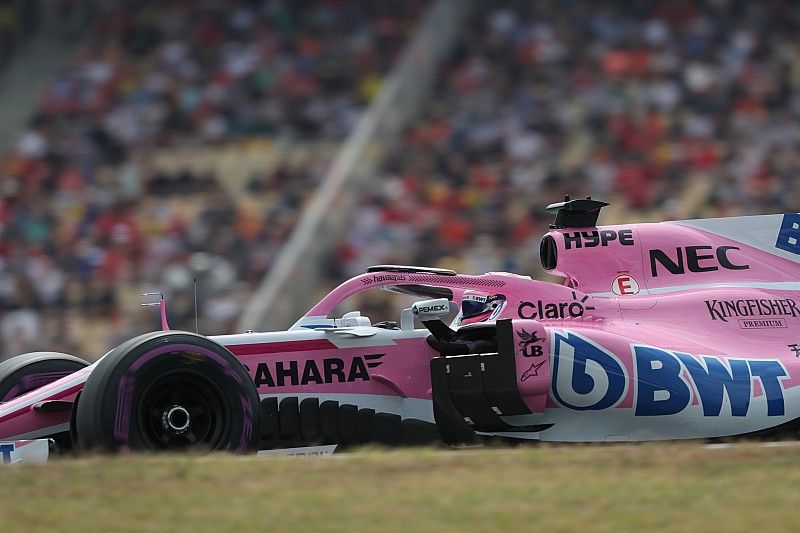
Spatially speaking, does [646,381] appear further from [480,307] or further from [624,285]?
[480,307]

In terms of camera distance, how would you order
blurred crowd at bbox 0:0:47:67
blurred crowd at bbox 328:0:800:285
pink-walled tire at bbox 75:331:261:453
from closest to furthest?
pink-walled tire at bbox 75:331:261:453, blurred crowd at bbox 328:0:800:285, blurred crowd at bbox 0:0:47:67

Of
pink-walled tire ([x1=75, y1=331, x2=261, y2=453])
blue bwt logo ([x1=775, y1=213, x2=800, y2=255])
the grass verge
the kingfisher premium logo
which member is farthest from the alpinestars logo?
blue bwt logo ([x1=775, y1=213, x2=800, y2=255])

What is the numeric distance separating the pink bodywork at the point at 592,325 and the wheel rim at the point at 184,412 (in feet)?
2.10

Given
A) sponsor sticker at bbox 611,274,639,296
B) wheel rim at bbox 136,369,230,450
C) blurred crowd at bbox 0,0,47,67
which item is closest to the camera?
wheel rim at bbox 136,369,230,450

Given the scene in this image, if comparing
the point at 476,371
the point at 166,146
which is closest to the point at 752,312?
the point at 476,371

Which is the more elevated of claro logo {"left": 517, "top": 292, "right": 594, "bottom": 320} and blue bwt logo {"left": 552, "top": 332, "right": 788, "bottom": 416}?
claro logo {"left": 517, "top": 292, "right": 594, "bottom": 320}

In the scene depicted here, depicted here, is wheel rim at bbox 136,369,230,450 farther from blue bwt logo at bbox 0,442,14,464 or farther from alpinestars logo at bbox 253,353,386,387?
blue bwt logo at bbox 0,442,14,464

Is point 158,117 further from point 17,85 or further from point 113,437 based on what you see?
point 113,437

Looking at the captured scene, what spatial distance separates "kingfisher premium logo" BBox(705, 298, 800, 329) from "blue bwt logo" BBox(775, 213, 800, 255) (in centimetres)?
55

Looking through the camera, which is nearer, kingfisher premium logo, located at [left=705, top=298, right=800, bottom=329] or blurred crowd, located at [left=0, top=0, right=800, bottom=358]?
kingfisher premium logo, located at [left=705, top=298, right=800, bottom=329]

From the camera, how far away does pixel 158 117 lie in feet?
55.8

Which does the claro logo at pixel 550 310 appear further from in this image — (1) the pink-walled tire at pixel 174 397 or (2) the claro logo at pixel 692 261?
(1) the pink-walled tire at pixel 174 397

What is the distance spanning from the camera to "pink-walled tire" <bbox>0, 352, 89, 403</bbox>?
25.9ft

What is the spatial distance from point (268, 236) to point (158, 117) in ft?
10.7
